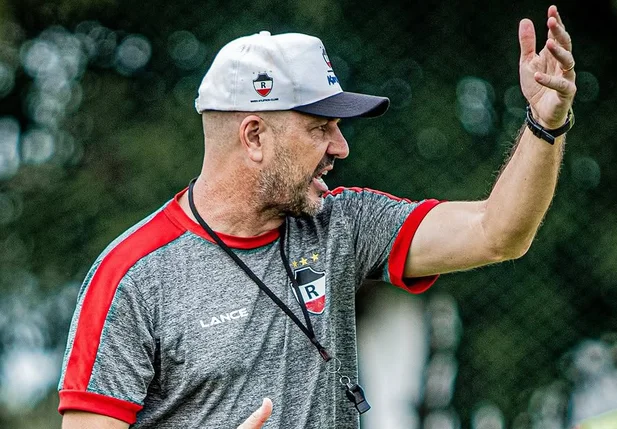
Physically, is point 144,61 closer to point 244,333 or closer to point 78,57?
point 78,57

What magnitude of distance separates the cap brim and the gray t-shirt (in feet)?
1.00

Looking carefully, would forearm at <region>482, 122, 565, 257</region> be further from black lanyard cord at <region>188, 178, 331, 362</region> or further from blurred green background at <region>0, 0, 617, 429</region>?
blurred green background at <region>0, 0, 617, 429</region>

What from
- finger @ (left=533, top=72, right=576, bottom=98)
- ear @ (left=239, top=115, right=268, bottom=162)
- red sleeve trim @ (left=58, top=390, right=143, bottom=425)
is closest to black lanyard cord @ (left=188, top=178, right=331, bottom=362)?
ear @ (left=239, top=115, right=268, bottom=162)

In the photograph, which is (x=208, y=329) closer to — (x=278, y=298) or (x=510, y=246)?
(x=278, y=298)

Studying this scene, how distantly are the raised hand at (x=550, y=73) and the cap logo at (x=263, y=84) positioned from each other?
0.71 meters

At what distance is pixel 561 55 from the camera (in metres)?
2.71

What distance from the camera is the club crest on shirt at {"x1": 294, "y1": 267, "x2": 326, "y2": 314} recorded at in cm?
316

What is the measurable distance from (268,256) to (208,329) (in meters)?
0.28

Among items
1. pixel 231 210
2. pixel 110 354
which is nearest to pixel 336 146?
pixel 231 210

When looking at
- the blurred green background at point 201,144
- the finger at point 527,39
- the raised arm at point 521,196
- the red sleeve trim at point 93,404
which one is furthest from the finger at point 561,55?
the blurred green background at point 201,144

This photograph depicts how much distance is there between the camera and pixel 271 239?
321 centimetres

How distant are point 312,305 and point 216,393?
37 centimetres

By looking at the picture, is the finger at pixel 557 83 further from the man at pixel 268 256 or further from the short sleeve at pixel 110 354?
the short sleeve at pixel 110 354

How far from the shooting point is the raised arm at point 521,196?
277 centimetres
